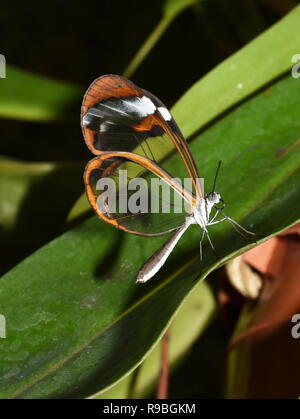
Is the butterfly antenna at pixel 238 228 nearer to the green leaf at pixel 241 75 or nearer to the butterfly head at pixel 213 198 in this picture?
the butterfly head at pixel 213 198

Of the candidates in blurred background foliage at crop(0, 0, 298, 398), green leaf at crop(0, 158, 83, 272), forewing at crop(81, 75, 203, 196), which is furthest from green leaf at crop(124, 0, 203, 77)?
A: forewing at crop(81, 75, 203, 196)

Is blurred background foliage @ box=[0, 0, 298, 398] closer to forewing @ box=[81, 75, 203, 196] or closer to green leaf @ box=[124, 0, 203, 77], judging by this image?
green leaf @ box=[124, 0, 203, 77]

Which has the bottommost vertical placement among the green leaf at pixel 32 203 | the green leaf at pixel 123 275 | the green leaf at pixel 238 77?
the green leaf at pixel 32 203

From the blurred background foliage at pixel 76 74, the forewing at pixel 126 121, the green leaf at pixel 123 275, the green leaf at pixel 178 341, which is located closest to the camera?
the green leaf at pixel 123 275

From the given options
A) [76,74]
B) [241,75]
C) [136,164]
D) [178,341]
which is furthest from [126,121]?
[76,74]

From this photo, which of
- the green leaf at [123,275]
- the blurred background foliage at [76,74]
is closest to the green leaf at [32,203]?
the blurred background foliage at [76,74]

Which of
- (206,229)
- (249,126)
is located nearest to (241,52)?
(249,126)

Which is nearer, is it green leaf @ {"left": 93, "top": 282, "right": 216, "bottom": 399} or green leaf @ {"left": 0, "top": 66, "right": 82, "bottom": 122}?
green leaf @ {"left": 93, "top": 282, "right": 216, "bottom": 399}

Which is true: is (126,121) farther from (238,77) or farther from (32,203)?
(32,203)
